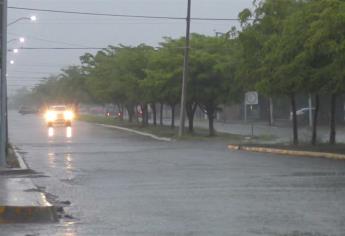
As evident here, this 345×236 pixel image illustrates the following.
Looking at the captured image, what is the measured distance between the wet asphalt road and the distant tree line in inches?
146

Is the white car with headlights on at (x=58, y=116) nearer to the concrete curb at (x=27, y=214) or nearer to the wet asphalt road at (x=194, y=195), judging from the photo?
the wet asphalt road at (x=194, y=195)

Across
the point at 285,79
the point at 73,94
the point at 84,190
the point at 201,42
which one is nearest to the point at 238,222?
the point at 84,190

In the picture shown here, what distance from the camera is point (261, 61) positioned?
3228 centimetres

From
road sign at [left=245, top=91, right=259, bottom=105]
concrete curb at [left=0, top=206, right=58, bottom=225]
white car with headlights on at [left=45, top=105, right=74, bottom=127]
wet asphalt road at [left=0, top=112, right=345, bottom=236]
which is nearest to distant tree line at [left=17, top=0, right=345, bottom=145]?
road sign at [left=245, top=91, right=259, bottom=105]

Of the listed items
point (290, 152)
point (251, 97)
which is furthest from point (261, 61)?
point (251, 97)

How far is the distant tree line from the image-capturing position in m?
25.5

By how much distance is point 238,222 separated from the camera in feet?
38.4

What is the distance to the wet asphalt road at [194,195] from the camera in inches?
444

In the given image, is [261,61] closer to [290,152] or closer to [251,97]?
[290,152]

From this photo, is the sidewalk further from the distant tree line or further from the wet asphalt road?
the distant tree line

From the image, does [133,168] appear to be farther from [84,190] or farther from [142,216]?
[142,216]

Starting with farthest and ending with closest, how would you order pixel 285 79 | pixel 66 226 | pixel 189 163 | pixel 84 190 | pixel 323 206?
pixel 285 79 < pixel 189 163 < pixel 84 190 < pixel 323 206 < pixel 66 226

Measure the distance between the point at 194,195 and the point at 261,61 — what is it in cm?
1772

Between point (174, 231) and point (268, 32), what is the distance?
77.2ft
